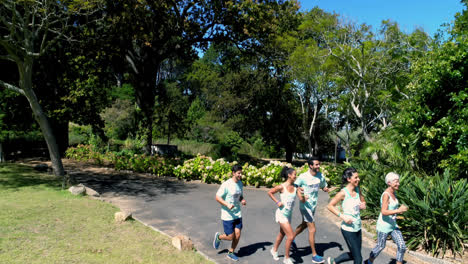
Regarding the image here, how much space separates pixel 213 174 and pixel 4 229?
8.29 metres

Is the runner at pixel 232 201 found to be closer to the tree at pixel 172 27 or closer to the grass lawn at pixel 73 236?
the grass lawn at pixel 73 236

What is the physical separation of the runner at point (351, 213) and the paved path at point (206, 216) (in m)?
1.11

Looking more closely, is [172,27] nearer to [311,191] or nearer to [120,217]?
[120,217]

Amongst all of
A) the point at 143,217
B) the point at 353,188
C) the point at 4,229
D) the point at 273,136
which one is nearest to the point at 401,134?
the point at 353,188

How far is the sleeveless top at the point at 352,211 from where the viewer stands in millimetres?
4738

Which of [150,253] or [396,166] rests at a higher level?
[396,166]

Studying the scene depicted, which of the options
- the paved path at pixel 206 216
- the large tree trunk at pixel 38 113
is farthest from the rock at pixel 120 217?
the large tree trunk at pixel 38 113

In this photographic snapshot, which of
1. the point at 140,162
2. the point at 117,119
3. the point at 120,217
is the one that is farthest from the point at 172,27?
the point at 117,119

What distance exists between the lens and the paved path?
6078mm

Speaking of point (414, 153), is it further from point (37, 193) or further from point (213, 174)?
point (37, 193)

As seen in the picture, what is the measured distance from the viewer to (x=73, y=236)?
5.85 metres

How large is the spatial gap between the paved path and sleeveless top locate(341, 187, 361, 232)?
123 cm

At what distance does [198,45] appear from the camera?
1841 cm

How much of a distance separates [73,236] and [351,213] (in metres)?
4.57
